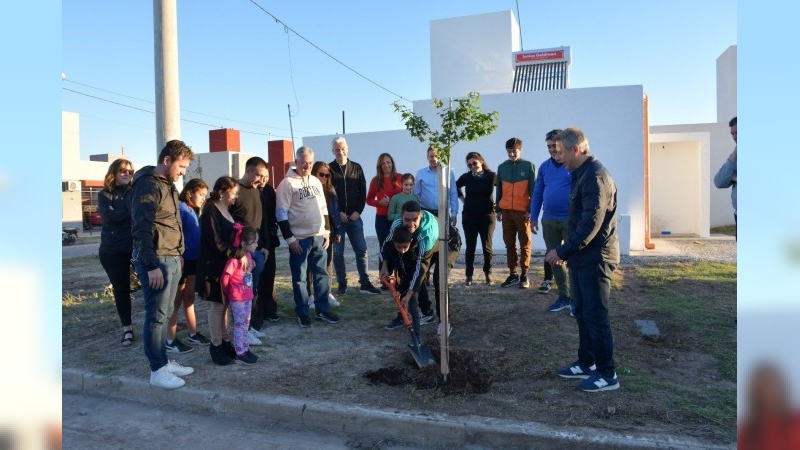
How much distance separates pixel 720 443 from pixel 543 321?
2.78 meters

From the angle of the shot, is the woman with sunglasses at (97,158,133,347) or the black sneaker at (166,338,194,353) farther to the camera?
the black sneaker at (166,338,194,353)

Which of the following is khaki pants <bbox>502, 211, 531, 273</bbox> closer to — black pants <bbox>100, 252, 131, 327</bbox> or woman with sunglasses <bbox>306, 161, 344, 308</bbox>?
woman with sunglasses <bbox>306, 161, 344, 308</bbox>

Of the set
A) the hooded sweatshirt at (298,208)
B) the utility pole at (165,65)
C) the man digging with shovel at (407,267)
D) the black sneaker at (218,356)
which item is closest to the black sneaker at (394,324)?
the man digging with shovel at (407,267)

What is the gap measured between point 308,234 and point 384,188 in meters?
1.72

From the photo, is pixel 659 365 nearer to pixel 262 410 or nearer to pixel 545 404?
pixel 545 404

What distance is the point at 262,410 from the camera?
411 cm

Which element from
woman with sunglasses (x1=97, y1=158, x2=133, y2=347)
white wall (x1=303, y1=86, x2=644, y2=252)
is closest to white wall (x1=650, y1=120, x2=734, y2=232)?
white wall (x1=303, y1=86, x2=644, y2=252)

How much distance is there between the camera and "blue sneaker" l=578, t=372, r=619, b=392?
415cm

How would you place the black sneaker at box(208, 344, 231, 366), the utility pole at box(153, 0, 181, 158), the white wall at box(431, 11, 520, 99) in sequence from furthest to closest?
the white wall at box(431, 11, 520, 99) < the utility pole at box(153, 0, 181, 158) < the black sneaker at box(208, 344, 231, 366)

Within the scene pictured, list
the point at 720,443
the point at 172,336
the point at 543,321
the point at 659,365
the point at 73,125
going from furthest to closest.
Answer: the point at 73,125, the point at 543,321, the point at 172,336, the point at 659,365, the point at 720,443

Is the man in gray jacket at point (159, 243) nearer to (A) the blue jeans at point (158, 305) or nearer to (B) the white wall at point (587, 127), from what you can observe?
(A) the blue jeans at point (158, 305)

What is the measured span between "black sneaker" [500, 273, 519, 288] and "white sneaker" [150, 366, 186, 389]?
4520 millimetres

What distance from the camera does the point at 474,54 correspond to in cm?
1558
